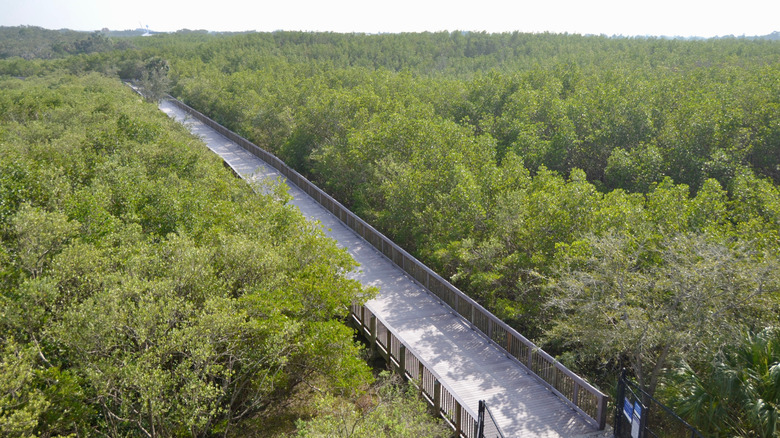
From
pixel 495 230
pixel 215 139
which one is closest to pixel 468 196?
pixel 495 230

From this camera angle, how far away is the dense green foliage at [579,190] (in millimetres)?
14562

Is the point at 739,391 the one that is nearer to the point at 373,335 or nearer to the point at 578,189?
the point at 578,189

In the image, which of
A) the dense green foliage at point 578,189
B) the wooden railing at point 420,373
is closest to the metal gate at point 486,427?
the wooden railing at point 420,373

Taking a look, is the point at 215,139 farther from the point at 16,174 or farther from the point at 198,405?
the point at 198,405

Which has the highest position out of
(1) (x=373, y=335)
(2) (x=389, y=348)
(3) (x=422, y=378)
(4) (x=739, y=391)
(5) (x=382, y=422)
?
(4) (x=739, y=391)

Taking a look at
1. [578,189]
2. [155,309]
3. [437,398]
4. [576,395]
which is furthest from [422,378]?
[578,189]

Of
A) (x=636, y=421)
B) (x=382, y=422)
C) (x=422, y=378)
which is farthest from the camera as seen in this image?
(x=422, y=378)

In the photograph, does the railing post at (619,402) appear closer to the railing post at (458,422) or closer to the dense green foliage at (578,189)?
the dense green foliage at (578,189)

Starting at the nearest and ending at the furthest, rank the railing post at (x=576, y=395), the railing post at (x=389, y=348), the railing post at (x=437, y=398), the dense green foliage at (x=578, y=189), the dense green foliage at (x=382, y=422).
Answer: the dense green foliage at (x=382, y=422) < the dense green foliage at (x=578, y=189) < the railing post at (x=576, y=395) < the railing post at (x=437, y=398) < the railing post at (x=389, y=348)

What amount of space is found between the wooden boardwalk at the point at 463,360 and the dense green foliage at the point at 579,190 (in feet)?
4.95

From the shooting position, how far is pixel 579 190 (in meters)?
20.9

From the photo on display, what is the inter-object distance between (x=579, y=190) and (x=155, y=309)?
1555 centimetres

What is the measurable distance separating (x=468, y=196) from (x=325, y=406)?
43.2 ft

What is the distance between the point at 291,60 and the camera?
10025 cm
